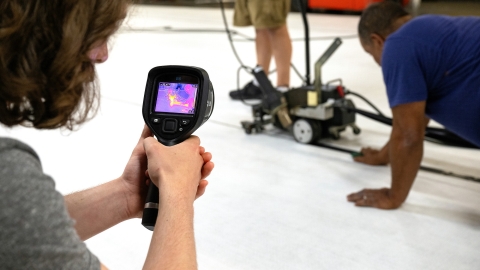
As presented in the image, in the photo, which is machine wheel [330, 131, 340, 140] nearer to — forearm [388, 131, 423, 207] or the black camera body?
forearm [388, 131, 423, 207]

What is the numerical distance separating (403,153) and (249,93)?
1.65 metres

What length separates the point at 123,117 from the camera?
10.2 ft

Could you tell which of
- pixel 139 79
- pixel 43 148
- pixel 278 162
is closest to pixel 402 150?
pixel 278 162

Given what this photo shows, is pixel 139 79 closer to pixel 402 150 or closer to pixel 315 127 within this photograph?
pixel 315 127

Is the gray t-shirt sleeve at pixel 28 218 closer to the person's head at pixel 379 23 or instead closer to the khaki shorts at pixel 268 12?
the person's head at pixel 379 23

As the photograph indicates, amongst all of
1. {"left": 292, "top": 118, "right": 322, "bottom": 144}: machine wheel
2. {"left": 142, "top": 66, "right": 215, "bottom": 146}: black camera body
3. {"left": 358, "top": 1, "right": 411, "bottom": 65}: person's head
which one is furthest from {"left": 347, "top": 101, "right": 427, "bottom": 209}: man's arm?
A: {"left": 142, "top": 66, "right": 215, "bottom": 146}: black camera body

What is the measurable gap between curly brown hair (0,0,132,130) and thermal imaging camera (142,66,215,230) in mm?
286

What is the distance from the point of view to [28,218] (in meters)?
0.66

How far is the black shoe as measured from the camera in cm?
338

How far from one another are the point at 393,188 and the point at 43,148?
5.26 feet

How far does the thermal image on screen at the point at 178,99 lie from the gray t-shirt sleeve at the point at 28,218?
16.4 inches

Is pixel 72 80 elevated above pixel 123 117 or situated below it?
above

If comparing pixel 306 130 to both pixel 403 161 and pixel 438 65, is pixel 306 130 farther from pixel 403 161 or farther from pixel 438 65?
pixel 438 65

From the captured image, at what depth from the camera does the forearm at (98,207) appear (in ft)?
3.75
